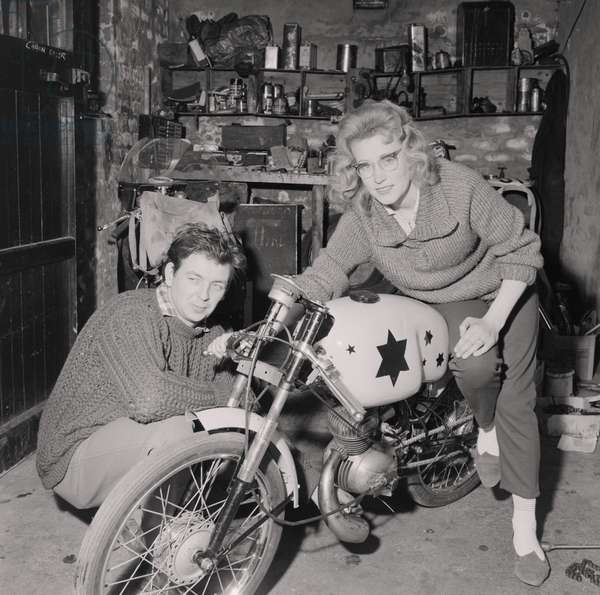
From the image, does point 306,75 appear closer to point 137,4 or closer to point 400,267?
point 137,4

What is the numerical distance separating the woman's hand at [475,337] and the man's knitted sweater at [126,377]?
743 mm

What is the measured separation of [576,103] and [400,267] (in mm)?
4831

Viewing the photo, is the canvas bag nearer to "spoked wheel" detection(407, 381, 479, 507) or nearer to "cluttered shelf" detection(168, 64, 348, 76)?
"spoked wheel" detection(407, 381, 479, 507)

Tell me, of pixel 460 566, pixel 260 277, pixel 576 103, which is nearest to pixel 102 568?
pixel 460 566

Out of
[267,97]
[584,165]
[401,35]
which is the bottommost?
[584,165]

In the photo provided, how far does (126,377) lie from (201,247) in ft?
1.49

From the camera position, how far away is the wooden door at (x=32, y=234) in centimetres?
314

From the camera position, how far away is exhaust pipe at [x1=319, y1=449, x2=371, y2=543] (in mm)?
2254

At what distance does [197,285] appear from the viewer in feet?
7.23

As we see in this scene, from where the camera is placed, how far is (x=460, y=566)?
8.05 feet

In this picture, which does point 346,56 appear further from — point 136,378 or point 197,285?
point 136,378

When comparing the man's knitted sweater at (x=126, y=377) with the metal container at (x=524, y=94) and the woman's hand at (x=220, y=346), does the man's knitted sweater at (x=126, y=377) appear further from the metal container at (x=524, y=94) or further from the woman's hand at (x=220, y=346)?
the metal container at (x=524, y=94)

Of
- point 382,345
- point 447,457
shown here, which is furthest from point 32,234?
point 447,457

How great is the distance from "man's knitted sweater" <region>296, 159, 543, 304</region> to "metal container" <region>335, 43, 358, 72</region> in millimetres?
6004
